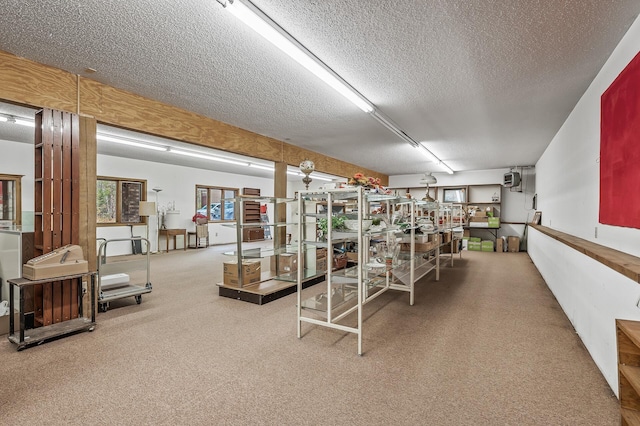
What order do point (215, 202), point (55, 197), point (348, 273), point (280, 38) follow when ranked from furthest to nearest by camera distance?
1. point (215, 202)
2. point (348, 273)
3. point (55, 197)
4. point (280, 38)

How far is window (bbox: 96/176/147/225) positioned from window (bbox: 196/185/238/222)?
76.8 inches

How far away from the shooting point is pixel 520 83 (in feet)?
10.7

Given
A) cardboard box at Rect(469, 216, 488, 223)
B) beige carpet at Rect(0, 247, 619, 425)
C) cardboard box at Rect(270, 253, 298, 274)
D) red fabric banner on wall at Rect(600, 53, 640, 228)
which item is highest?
red fabric banner on wall at Rect(600, 53, 640, 228)

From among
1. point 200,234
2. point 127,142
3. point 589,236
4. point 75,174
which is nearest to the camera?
point 589,236

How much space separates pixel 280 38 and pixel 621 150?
2.62 meters

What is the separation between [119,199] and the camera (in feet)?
27.8

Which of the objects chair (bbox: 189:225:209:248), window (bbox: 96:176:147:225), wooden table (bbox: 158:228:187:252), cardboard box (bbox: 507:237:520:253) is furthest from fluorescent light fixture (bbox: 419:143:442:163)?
window (bbox: 96:176:147:225)

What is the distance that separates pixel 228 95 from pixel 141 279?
378 centimetres

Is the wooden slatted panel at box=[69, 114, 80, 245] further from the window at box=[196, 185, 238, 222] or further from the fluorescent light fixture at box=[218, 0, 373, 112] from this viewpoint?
the window at box=[196, 185, 238, 222]

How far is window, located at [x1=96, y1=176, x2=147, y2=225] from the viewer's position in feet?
27.3

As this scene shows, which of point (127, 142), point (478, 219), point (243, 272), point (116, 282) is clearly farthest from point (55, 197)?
point (478, 219)

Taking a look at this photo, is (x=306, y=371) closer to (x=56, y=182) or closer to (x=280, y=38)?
(x=280, y=38)

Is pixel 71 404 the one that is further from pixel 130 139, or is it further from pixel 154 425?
pixel 130 139

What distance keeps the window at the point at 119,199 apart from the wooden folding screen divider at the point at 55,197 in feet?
18.6
